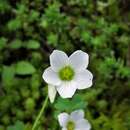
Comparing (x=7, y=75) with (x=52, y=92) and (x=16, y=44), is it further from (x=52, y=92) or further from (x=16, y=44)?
(x=52, y=92)

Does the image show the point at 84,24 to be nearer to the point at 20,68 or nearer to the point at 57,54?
the point at 20,68

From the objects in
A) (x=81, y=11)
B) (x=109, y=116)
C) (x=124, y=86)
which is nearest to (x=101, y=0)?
(x=81, y=11)

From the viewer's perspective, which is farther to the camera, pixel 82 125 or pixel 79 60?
pixel 82 125

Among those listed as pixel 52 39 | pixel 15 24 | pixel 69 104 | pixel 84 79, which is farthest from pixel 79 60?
pixel 15 24

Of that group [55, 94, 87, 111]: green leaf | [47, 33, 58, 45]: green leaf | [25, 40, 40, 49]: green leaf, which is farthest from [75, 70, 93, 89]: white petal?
[25, 40, 40, 49]: green leaf

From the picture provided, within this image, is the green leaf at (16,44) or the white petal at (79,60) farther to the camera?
the green leaf at (16,44)

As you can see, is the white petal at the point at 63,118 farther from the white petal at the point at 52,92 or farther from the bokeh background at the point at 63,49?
the bokeh background at the point at 63,49

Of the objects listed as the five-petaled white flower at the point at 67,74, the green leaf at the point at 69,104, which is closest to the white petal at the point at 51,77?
the five-petaled white flower at the point at 67,74
